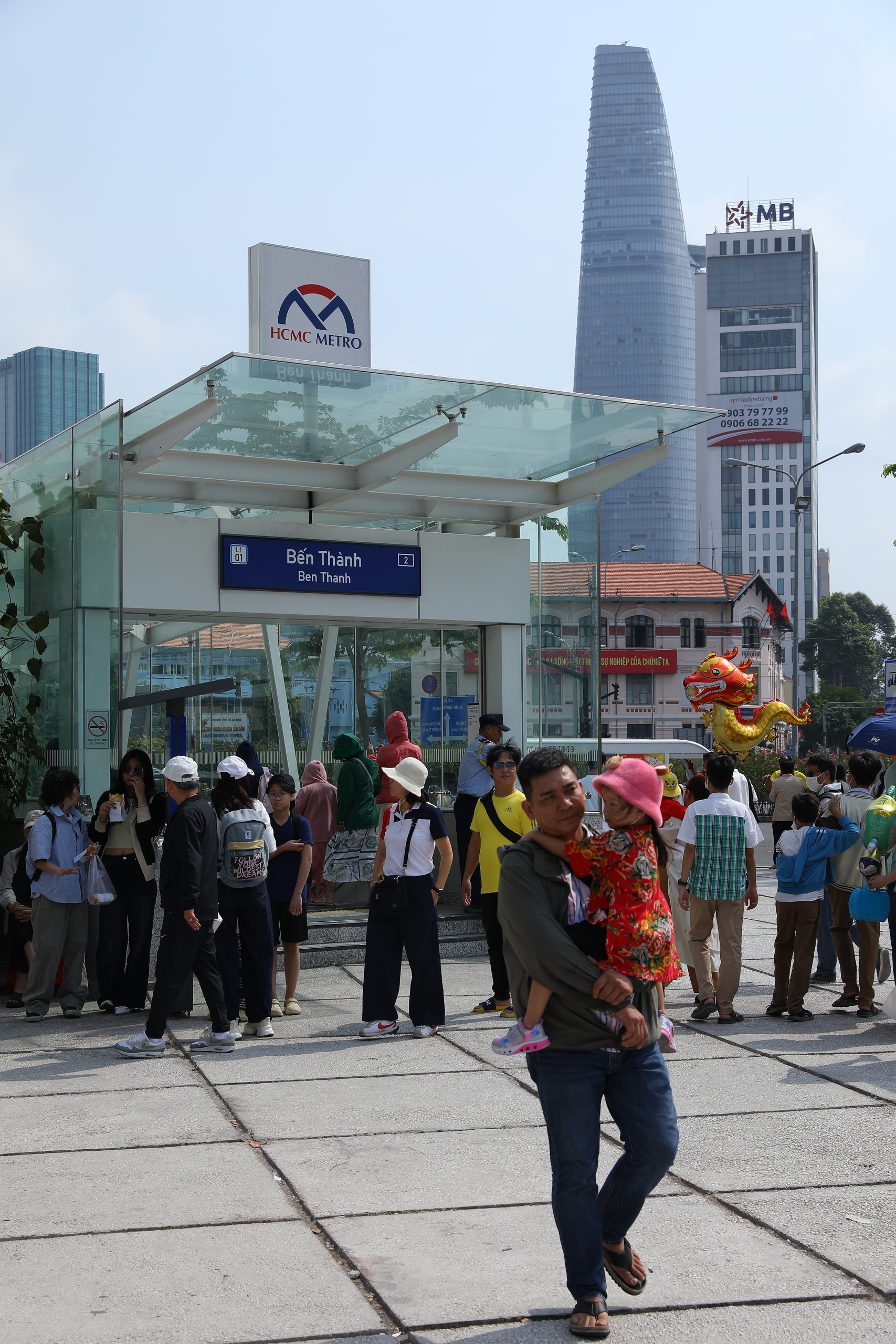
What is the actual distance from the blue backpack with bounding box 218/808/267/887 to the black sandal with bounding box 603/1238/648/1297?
4648mm

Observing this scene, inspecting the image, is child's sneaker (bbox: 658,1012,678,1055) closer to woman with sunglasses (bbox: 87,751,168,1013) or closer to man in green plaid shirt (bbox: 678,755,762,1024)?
man in green plaid shirt (bbox: 678,755,762,1024)

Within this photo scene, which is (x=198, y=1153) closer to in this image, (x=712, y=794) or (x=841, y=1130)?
(x=841, y=1130)

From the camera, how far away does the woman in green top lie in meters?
12.1

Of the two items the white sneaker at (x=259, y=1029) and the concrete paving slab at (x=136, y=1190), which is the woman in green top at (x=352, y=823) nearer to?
the white sneaker at (x=259, y=1029)

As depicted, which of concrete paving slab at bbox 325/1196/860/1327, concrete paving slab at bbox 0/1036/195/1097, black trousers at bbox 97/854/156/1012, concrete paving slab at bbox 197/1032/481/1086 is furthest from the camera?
black trousers at bbox 97/854/156/1012

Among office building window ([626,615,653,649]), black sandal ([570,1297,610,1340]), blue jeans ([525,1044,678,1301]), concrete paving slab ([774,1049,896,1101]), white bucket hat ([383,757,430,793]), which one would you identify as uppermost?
office building window ([626,615,653,649])

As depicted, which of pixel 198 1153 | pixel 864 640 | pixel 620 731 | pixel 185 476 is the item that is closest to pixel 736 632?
pixel 620 731

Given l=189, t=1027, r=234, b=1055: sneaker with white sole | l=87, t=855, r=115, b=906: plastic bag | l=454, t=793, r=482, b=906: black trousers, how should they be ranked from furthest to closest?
l=454, t=793, r=482, b=906: black trousers, l=87, t=855, r=115, b=906: plastic bag, l=189, t=1027, r=234, b=1055: sneaker with white sole

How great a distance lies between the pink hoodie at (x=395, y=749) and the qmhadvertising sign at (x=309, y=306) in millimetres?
3328

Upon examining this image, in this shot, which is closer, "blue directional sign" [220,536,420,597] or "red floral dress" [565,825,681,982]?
"red floral dress" [565,825,681,982]

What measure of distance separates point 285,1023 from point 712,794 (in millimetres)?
3165

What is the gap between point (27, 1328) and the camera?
12.9ft

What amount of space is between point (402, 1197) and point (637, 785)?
2.14 metres

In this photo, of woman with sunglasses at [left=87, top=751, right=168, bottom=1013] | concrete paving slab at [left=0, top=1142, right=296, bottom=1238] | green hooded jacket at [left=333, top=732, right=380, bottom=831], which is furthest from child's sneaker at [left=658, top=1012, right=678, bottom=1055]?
green hooded jacket at [left=333, top=732, right=380, bottom=831]
